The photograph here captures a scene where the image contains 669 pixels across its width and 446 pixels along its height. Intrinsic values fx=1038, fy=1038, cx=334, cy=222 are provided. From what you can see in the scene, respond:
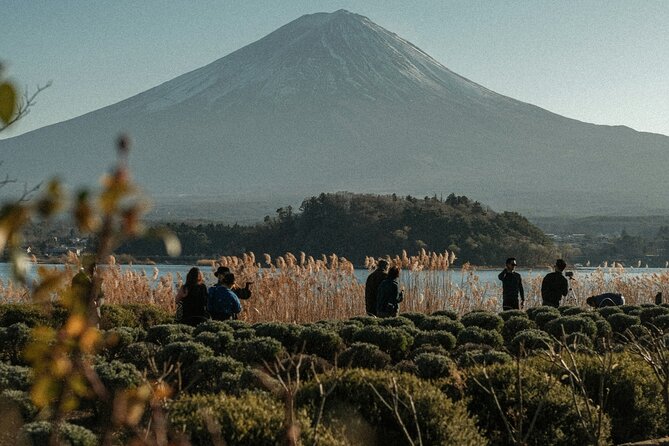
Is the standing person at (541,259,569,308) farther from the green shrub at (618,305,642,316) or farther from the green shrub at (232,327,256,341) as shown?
the green shrub at (232,327,256,341)

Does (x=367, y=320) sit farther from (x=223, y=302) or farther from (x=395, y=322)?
(x=223, y=302)

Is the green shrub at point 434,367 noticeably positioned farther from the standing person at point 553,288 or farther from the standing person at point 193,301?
the standing person at point 553,288

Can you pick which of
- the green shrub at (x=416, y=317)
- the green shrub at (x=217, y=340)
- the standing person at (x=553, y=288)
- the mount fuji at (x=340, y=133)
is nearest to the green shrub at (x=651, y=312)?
the standing person at (x=553, y=288)

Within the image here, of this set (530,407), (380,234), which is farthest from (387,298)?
A: (380,234)

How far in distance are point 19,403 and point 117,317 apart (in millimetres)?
6317

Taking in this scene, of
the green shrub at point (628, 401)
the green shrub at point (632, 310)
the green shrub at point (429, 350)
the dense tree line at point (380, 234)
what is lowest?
the green shrub at point (628, 401)

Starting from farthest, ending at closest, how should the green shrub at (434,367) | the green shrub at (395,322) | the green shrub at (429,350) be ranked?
the green shrub at (395,322)
the green shrub at (429,350)
the green shrub at (434,367)

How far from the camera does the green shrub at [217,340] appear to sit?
396 inches

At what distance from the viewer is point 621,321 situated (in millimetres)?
13180

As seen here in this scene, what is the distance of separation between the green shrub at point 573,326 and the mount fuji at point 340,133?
490ft

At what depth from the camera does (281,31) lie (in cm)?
18775

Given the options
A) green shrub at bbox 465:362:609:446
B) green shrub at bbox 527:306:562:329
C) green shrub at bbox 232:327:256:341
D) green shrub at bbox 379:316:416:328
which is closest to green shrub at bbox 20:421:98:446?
green shrub at bbox 465:362:609:446

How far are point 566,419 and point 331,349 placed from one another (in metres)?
3.58

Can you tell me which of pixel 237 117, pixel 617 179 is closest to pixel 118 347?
pixel 617 179
